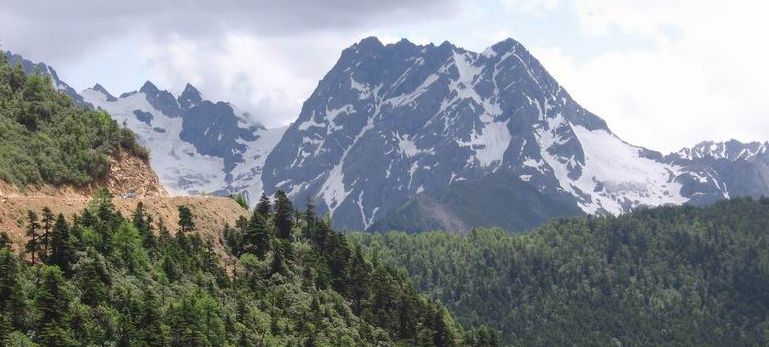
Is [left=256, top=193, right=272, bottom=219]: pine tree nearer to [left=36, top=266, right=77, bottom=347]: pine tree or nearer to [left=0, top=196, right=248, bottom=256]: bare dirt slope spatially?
[left=0, top=196, right=248, bottom=256]: bare dirt slope

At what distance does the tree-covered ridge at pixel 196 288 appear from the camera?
8462 centimetres

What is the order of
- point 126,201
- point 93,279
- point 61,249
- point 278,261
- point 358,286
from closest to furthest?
point 93,279, point 61,249, point 126,201, point 278,261, point 358,286

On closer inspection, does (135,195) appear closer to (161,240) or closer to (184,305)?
(161,240)

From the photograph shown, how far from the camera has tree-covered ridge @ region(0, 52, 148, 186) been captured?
118 meters

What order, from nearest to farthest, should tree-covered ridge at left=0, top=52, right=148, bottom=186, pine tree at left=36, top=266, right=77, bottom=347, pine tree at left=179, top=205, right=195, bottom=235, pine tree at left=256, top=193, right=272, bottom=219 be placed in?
pine tree at left=36, top=266, right=77, bottom=347, tree-covered ridge at left=0, top=52, right=148, bottom=186, pine tree at left=179, top=205, right=195, bottom=235, pine tree at left=256, top=193, right=272, bottom=219

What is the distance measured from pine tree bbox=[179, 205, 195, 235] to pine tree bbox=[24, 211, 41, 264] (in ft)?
83.2

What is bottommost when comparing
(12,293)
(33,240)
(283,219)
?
(12,293)

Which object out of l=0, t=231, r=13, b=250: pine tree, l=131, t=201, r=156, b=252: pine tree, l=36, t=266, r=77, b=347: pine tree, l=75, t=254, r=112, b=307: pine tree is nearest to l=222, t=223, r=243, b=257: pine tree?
l=131, t=201, r=156, b=252: pine tree

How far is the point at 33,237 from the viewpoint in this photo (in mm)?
92375

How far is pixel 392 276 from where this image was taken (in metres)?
170

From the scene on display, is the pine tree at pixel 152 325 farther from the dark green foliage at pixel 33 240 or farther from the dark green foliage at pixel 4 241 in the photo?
the dark green foliage at pixel 4 241

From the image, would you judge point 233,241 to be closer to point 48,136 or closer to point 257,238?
point 257,238

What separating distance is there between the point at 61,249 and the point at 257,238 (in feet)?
129

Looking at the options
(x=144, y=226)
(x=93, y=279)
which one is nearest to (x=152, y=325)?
(x=93, y=279)
